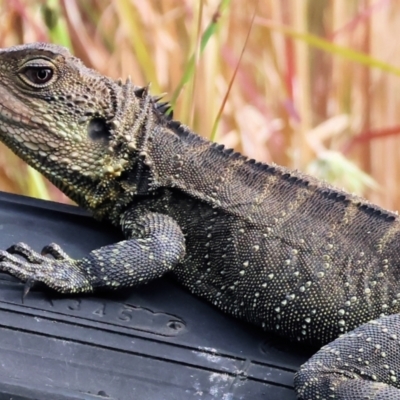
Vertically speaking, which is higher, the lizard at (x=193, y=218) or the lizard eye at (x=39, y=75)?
the lizard eye at (x=39, y=75)

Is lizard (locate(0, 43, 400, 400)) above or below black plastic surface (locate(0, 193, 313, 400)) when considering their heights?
above

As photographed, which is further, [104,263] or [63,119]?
[63,119]

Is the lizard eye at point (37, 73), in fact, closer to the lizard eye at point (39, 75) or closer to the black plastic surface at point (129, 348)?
the lizard eye at point (39, 75)

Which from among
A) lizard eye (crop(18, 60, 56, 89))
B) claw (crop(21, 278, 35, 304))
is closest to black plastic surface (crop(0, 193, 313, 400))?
claw (crop(21, 278, 35, 304))

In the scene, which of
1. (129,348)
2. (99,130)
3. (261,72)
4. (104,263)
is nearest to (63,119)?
(99,130)

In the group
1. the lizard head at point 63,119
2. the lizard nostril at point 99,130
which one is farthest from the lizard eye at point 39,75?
the lizard nostril at point 99,130

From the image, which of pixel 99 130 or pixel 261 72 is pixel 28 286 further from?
pixel 261 72

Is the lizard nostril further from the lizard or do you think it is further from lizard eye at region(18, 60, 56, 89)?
lizard eye at region(18, 60, 56, 89)
